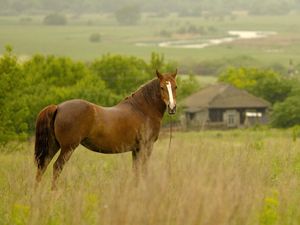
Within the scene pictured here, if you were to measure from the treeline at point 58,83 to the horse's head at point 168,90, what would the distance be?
16229 mm

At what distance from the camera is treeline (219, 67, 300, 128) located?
68812 millimetres

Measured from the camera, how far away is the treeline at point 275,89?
226ft

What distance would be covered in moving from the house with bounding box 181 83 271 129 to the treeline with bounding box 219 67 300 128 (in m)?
2.07

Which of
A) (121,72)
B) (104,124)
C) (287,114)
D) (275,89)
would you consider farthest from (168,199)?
(121,72)

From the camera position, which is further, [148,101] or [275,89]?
[275,89]

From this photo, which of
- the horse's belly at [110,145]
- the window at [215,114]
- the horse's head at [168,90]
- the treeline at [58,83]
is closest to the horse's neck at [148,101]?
the horse's head at [168,90]

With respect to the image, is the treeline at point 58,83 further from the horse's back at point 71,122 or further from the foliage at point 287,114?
the horse's back at point 71,122

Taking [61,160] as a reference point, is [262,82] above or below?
below

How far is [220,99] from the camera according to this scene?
90125 mm

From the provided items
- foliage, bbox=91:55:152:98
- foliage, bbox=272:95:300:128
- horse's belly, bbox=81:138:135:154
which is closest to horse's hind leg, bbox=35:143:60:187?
horse's belly, bbox=81:138:135:154

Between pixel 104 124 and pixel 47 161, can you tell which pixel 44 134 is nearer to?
pixel 47 161

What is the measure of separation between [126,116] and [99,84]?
206 feet

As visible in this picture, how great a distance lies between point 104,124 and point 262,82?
80.7 m

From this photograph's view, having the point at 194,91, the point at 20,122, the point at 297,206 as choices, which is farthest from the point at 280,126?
the point at 297,206
